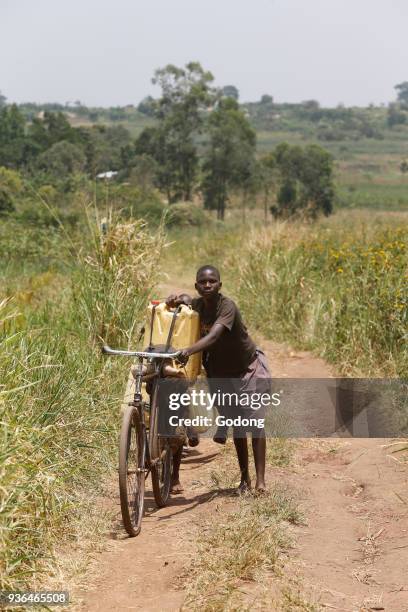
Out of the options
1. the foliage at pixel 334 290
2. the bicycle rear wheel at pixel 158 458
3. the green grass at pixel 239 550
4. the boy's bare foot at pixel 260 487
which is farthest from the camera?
the foliage at pixel 334 290

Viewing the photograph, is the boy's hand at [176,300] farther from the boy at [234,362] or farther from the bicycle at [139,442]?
the bicycle at [139,442]

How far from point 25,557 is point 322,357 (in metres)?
5.43

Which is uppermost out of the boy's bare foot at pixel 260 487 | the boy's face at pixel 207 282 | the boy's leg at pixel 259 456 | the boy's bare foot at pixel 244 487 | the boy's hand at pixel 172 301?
the boy's face at pixel 207 282

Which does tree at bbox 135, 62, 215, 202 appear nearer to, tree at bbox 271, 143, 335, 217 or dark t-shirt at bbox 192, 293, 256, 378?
tree at bbox 271, 143, 335, 217

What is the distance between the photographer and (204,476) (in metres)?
6.02

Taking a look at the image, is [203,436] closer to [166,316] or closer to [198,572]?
[166,316]

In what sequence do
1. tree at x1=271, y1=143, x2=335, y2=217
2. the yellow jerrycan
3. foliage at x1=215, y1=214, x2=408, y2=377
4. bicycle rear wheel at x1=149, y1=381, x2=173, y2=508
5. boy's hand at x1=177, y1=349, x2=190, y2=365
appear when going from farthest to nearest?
tree at x1=271, y1=143, x2=335, y2=217 → foliage at x1=215, y1=214, x2=408, y2=377 → the yellow jerrycan → bicycle rear wheel at x1=149, y1=381, x2=173, y2=508 → boy's hand at x1=177, y1=349, x2=190, y2=365

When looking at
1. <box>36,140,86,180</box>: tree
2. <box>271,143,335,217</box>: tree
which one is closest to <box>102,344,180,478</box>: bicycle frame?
<box>36,140,86,180</box>: tree

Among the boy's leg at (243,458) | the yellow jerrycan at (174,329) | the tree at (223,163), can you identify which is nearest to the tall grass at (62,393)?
the yellow jerrycan at (174,329)

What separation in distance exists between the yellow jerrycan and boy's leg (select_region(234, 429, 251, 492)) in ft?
1.49

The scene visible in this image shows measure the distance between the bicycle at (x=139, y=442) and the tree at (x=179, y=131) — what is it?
41911 mm

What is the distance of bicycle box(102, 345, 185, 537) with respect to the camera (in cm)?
449

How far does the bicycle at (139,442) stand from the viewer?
4488mm

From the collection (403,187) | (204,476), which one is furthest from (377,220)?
(403,187)
